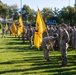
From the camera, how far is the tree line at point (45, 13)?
7300 centimetres

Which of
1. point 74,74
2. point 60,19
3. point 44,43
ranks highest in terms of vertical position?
point 60,19

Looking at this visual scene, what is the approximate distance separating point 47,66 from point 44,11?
78.6 m

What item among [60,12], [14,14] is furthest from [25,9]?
[60,12]

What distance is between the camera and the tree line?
73000 mm

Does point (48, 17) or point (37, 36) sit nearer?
point (37, 36)

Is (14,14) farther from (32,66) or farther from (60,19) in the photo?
(32,66)

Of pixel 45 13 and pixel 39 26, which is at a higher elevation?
pixel 45 13

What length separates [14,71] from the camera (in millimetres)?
15422

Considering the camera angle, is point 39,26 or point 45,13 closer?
point 39,26

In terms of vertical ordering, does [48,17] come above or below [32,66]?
above

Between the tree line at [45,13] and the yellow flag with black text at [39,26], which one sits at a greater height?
the tree line at [45,13]

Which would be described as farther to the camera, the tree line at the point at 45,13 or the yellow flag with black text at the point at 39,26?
the tree line at the point at 45,13

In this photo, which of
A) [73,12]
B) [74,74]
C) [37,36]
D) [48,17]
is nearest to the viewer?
[74,74]

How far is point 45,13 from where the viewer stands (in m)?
90.6
